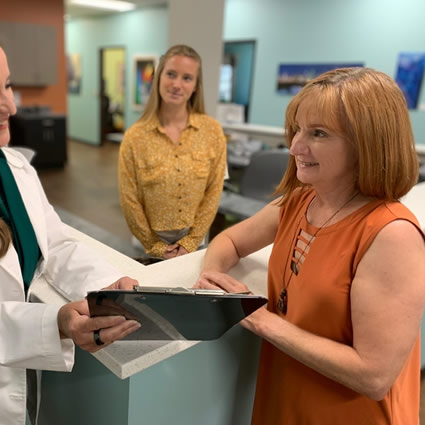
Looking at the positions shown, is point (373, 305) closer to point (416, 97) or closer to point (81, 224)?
point (81, 224)

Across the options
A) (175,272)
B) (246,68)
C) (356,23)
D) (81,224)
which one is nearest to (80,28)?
(246,68)

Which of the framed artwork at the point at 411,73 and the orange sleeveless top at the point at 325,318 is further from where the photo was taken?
the framed artwork at the point at 411,73

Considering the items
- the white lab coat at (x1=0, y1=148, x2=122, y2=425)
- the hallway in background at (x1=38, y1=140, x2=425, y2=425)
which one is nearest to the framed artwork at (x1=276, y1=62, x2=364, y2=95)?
the hallway in background at (x1=38, y1=140, x2=425, y2=425)

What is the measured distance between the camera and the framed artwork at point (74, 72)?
1078 cm

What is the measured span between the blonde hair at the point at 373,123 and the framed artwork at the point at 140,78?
893cm

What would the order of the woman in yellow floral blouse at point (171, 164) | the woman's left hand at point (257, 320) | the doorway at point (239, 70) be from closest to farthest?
the woman's left hand at point (257, 320) < the woman in yellow floral blouse at point (171, 164) < the doorway at point (239, 70)

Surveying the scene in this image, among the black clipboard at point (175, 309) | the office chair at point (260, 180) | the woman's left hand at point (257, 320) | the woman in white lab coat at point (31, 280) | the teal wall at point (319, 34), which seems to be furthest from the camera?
the teal wall at point (319, 34)

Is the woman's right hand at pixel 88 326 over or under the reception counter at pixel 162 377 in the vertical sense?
over

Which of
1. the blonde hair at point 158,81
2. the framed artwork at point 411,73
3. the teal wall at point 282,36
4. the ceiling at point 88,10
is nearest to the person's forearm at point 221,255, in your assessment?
the blonde hair at point 158,81

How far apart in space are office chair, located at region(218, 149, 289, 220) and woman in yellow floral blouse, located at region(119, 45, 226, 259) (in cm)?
130

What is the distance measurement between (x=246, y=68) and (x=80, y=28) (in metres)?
5.18

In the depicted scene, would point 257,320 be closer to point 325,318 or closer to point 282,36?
point 325,318

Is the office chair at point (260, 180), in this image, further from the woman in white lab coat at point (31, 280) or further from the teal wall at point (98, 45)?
the teal wall at point (98, 45)

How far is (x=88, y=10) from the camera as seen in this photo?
9.40 meters
